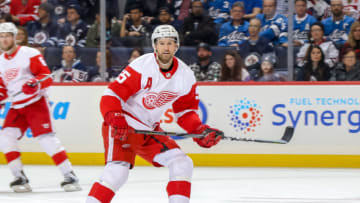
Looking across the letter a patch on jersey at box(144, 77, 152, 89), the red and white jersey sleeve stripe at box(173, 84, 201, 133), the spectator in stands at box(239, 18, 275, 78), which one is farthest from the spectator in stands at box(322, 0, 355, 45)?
the letter a patch on jersey at box(144, 77, 152, 89)

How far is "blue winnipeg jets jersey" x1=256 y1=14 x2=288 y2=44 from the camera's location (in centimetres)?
717

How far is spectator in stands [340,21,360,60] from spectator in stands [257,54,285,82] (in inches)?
26.0

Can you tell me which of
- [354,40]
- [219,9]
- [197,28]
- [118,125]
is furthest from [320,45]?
[118,125]

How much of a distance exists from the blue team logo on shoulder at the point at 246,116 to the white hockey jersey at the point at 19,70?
219 centimetres

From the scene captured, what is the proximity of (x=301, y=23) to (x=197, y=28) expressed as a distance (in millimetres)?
1048

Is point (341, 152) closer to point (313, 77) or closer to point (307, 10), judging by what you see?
point (313, 77)

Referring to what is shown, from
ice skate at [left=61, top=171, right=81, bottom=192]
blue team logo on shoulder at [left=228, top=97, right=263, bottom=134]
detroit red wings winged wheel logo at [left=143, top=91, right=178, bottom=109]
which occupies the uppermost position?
detroit red wings winged wheel logo at [left=143, top=91, right=178, bottom=109]

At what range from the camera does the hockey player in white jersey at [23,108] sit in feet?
18.7

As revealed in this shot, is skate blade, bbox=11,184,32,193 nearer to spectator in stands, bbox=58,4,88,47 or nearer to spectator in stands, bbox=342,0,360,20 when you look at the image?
spectator in stands, bbox=58,4,88,47

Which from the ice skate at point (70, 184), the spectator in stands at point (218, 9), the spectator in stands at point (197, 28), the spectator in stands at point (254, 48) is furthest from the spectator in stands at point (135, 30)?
the ice skate at point (70, 184)

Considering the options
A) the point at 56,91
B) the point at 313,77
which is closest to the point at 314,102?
the point at 313,77

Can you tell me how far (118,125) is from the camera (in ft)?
11.5

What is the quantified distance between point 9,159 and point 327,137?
3107 millimetres

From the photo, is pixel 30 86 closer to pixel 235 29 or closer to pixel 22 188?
pixel 22 188
